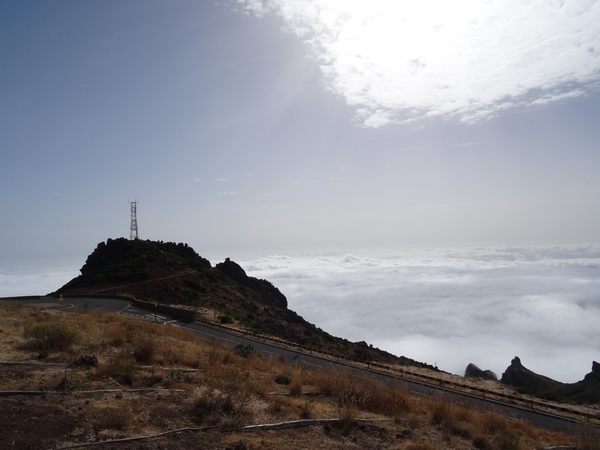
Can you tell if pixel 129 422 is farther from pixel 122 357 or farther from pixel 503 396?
pixel 503 396

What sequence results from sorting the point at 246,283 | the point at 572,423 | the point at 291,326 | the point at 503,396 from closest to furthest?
the point at 572,423 → the point at 503,396 → the point at 291,326 → the point at 246,283

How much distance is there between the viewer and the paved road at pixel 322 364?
13.4 meters

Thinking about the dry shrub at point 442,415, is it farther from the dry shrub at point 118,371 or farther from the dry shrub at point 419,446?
the dry shrub at point 118,371

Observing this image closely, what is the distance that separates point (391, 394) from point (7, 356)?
9390 millimetres

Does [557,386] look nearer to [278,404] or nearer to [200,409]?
[278,404]

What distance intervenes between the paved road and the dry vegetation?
7.47ft

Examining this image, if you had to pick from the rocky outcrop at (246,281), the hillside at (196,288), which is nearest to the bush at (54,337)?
the hillside at (196,288)

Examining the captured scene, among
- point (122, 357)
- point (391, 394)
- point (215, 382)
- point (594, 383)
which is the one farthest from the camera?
point (594, 383)

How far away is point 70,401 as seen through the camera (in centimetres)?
757

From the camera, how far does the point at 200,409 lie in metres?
7.76

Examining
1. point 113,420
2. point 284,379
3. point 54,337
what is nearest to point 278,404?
point 284,379

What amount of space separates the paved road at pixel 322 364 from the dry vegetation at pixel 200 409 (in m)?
2.28

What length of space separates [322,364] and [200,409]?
12.7m

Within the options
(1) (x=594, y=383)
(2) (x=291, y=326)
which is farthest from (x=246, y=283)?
(1) (x=594, y=383)
